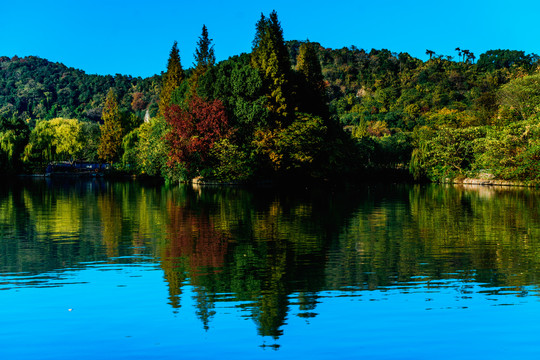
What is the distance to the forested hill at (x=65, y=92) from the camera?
146m

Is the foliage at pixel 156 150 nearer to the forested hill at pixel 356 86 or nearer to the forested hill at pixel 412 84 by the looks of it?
the forested hill at pixel 412 84

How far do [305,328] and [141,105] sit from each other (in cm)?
13960

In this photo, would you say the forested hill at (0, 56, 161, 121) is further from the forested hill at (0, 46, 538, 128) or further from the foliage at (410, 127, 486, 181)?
the foliage at (410, 127, 486, 181)

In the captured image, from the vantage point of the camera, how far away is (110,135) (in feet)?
286

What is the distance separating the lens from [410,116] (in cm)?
10719

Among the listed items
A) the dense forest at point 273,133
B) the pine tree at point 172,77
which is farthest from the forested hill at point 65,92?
the pine tree at point 172,77

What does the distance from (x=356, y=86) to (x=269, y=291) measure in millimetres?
141402

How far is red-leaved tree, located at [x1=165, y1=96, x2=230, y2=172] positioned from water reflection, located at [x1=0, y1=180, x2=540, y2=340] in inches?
1036

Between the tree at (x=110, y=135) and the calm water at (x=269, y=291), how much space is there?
68.1 metres

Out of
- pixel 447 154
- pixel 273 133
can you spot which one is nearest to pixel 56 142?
pixel 273 133

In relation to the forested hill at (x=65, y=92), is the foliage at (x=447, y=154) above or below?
below

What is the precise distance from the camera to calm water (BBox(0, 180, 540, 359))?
7.49 metres

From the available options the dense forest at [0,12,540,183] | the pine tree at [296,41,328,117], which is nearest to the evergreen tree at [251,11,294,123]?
the dense forest at [0,12,540,183]

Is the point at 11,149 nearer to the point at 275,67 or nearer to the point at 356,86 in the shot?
the point at 275,67
